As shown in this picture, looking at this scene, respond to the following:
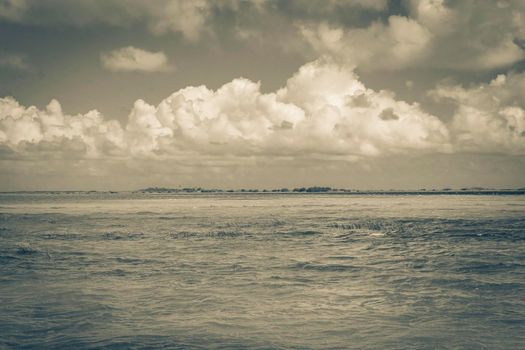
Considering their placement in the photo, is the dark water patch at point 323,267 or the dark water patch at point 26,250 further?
the dark water patch at point 26,250

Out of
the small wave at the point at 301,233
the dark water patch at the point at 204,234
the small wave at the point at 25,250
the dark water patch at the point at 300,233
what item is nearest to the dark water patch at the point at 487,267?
the dark water patch at the point at 300,233

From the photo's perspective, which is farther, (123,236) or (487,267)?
(123,236)

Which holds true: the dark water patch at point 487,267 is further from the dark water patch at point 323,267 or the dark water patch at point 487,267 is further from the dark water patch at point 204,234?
the dark water patch at point 204,234

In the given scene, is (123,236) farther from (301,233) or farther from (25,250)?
(301,233)

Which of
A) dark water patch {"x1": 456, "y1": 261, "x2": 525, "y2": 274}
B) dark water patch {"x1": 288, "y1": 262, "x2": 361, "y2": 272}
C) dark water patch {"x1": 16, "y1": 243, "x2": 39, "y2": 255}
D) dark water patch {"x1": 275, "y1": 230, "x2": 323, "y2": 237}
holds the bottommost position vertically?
dark water patch {"x1": 16, "y1": 243, "x2": 39, "y2": 255}

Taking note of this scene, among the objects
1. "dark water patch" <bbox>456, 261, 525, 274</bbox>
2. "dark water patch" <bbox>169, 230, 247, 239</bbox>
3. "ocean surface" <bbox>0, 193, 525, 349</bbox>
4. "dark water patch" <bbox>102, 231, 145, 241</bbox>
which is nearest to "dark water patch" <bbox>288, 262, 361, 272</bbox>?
"ocean surface" <bbox>0, 193, 525, 349</bbox>

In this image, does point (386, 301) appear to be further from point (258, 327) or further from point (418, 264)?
point (418, 264)

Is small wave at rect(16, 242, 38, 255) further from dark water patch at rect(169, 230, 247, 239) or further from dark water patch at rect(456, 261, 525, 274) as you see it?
dark water patch at rect(456, 261, 525, 274)

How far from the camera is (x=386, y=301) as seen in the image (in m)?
18.6

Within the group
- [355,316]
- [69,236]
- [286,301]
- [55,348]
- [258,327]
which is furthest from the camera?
[69,236]

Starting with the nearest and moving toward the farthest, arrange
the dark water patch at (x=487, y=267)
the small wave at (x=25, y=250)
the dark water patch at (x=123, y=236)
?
1. the dark water patch at (x=487, y=267)
2. the small wave at (x=25, y=250)
3. the dark water patch at (x=123, y=236)

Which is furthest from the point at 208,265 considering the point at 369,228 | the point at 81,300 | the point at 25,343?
the point at 369,228

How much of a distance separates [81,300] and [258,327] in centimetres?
821

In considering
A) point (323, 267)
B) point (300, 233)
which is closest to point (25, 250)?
point (323, 267)
